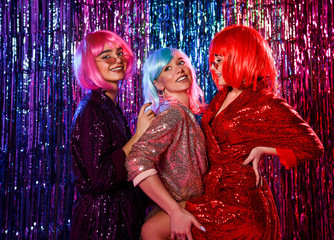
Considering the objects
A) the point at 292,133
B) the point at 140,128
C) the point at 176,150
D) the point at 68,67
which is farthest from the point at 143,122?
the point at 68,67

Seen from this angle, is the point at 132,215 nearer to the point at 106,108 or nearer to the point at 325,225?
the point at 106,108

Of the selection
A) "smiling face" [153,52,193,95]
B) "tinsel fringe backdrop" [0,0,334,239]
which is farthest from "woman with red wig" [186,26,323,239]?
"tinsel fringe backdrop" [0,0,334,239]

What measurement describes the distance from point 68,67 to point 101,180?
1.38 m

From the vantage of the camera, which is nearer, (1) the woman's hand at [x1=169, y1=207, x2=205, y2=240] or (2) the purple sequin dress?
(1) the woman's hand at [x1=169, y1=207, x2=205, y2=240]

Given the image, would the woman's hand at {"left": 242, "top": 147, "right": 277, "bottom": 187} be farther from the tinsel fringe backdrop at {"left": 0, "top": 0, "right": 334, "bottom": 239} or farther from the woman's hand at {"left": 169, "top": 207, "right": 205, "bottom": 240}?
the tinsel fringe backdrop at {"left": 0, "top": 0, "right": 334, "bottom": 239}

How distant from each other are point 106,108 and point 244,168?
31.8 inches

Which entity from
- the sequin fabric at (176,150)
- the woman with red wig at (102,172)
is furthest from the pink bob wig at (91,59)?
the sequin fabric at (176,150)

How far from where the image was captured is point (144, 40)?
2785mm

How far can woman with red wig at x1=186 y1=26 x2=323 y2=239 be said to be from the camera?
61.5 inches

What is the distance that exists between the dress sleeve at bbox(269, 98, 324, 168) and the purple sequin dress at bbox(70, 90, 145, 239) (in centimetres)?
78

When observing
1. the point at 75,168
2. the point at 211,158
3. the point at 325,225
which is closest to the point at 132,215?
the point at 75,168

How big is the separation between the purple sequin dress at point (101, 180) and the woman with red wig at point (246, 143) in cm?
40

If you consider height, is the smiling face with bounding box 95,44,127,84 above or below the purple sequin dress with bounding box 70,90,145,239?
above

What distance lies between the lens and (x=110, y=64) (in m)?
2.06
